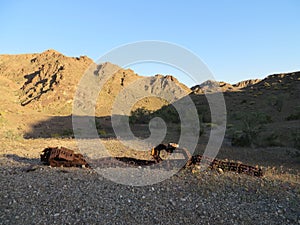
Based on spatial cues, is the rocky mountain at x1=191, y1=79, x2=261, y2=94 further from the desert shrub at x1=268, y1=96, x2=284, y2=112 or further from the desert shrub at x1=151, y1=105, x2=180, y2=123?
the desert shrub at x1=268, y1=96, x2=284, y2=112

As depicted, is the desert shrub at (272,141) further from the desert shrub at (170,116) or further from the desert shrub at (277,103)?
the desert shrub at (277,103)

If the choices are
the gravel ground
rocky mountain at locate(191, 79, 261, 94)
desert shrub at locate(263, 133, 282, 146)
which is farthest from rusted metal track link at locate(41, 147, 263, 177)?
desert shrub at locate(263, 133, 282, 146)

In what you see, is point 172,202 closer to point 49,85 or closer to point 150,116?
point 150,116

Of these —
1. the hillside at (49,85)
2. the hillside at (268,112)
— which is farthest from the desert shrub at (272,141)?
the hillside at (49,85)

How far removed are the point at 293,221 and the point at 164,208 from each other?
1813 mm

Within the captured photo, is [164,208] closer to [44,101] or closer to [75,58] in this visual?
[44,101]

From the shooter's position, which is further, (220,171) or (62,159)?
(62,159)

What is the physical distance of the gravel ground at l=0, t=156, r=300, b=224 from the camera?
381 cm

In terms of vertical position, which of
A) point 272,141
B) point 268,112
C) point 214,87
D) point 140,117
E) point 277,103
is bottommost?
point 272,141

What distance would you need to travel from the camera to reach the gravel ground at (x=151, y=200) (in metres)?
3.81

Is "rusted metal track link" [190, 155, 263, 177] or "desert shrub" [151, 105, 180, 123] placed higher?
"desert shrub" [151, 105, 180, 123]

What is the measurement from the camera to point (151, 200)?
169 inches

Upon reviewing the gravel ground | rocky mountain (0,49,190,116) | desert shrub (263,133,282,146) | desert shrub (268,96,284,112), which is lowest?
the gravel ground

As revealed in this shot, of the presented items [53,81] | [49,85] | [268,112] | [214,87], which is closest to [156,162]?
[214,87]
